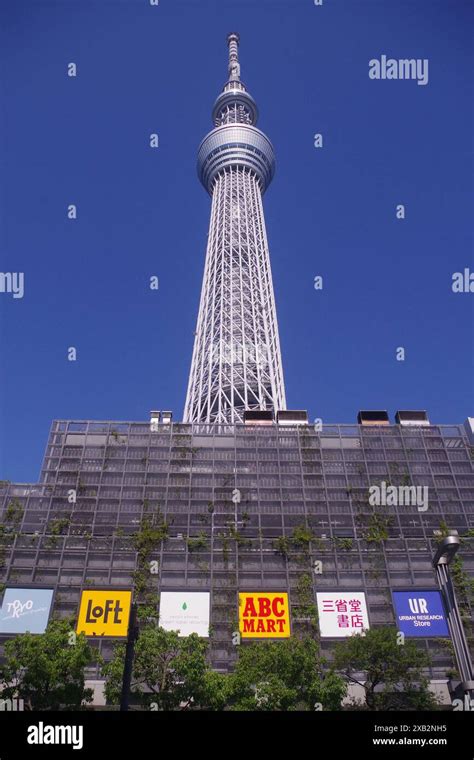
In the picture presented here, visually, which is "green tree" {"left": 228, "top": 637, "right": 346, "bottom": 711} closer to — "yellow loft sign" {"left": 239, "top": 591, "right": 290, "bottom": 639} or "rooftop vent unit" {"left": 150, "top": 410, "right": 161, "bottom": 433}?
"yellow loft sign" {"left": 239, "top": 591, "right": 290, "bottom": 639}

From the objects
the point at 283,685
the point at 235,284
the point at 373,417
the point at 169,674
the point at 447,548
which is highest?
the point at 235,284

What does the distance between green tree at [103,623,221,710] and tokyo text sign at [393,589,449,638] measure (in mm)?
16722

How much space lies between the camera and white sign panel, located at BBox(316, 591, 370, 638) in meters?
39.3

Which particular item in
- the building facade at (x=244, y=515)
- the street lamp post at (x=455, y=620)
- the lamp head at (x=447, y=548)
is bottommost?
the street lamp post at (x=455, y=620)

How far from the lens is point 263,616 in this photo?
4031 centimetres

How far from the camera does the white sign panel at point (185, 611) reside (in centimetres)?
3906

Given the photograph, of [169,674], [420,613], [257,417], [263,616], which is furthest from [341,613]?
[257,417]

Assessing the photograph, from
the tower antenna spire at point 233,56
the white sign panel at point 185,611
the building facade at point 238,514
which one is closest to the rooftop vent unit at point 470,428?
the building facade at point 238,514

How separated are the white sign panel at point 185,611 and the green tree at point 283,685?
10.4m

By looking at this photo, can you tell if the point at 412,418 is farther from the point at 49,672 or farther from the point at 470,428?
the point at 49,672

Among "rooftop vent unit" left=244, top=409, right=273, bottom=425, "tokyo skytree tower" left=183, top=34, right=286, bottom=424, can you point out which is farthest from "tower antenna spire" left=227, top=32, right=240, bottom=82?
"rooftop vent unit" left=244, top=409, right=273, bottom=425

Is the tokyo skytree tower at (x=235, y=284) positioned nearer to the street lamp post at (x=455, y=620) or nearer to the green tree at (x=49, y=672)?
the green tree at (x=49, y=672)

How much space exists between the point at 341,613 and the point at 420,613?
17.9ft
